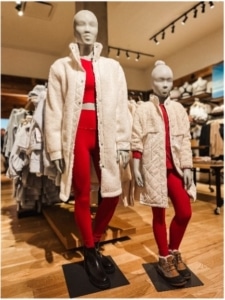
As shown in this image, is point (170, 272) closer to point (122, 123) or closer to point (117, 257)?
point (117, 257)

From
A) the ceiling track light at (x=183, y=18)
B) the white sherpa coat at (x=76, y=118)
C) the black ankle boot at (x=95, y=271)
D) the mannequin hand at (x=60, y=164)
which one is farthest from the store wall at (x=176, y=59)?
the black ankle boot at (x=95, y=271)

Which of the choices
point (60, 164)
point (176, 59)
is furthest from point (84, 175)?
point (176, 59)

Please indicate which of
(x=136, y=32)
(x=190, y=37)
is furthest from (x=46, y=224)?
(x=190, y=37)

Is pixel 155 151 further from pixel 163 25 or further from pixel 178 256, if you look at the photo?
pixel 163 25

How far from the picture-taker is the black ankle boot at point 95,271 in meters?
1.21

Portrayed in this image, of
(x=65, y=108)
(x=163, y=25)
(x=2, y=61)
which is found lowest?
(x=65, y=108)

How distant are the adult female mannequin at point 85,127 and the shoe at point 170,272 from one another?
30 cm

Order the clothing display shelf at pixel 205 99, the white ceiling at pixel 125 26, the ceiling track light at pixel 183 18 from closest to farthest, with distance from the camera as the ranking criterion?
the ceiling track light at pixel 183 18 → the white ceiling at pixel 125 26 → the clothing display shelf at pixel 205 99

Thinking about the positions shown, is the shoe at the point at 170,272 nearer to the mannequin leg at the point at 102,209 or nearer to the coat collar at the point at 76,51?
the mannequin leg at the point at 102,209

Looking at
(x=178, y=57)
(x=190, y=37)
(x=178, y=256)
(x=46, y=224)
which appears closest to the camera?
(x=178, y=256)

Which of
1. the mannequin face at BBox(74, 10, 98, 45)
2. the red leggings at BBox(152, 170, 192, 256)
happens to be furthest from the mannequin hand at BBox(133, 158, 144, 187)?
the mannequin face at BBox(74, 10, 98, 45)

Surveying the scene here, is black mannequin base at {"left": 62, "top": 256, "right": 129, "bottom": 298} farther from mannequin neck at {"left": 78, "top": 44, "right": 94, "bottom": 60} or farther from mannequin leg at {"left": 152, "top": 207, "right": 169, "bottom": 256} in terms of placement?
mannequin neck at {"left": 78, "top": 44, "right": 94, "bottom": 60}

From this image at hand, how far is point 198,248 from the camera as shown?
1.70 meters

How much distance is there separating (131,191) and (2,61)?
470cm
